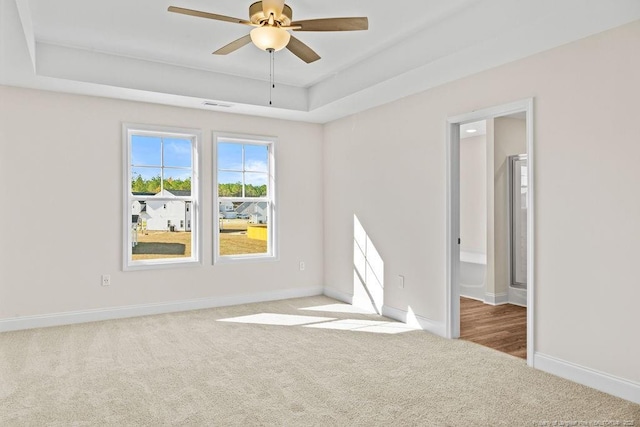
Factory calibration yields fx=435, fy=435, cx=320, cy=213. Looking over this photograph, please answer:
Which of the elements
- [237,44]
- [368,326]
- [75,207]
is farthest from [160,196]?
[368,326]

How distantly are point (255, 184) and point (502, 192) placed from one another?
3.35 meters

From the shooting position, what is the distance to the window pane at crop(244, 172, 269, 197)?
5.88 m

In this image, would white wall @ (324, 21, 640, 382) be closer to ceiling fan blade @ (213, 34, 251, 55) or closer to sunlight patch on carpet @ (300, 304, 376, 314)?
sunlight patch on carpet @ (300, 304, 376, 314)

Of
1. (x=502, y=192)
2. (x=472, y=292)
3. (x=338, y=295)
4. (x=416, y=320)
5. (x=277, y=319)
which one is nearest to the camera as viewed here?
(x=416, y=320)

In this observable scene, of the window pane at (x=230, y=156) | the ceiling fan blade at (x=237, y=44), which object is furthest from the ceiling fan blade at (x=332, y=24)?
the window pane at (x=230, y=156)

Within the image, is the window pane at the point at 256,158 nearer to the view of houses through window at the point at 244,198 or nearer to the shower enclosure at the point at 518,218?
the view of houses through window at the point at 244,198

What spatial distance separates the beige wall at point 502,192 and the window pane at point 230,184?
343 centimetres

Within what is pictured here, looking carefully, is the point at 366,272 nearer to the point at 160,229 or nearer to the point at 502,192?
the point at 502,192

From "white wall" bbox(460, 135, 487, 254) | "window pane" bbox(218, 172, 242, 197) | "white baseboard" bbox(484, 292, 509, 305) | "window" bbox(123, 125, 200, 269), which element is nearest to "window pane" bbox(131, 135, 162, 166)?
"window" bbox(123, 125, 200, 269)

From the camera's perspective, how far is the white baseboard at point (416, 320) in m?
4.32

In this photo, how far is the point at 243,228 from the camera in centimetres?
590

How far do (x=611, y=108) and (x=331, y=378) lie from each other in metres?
2.74

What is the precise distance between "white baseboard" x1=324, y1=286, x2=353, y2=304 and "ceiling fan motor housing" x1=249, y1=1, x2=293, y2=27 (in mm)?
3824

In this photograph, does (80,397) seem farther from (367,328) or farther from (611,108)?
(611,108)
